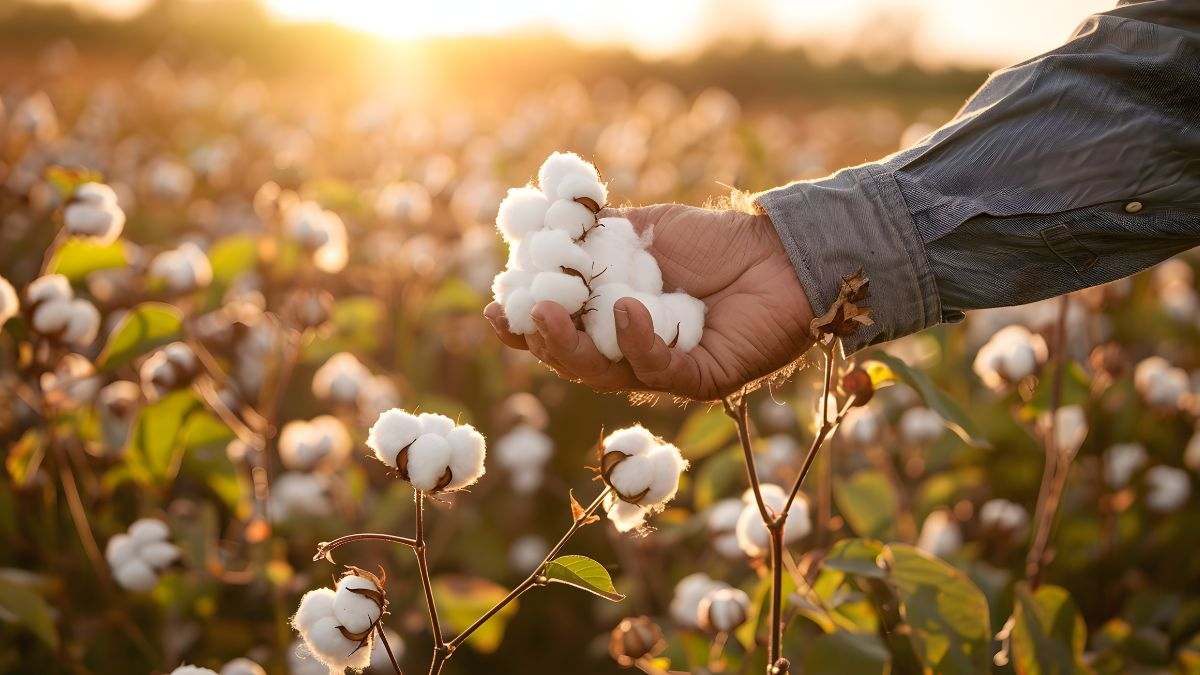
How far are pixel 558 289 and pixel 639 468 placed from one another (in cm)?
24

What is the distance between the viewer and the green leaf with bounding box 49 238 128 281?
1.70m

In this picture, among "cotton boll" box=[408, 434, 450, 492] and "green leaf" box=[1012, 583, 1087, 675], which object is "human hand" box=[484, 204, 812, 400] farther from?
"green leaf" box=[1012, 583, 1087, 675]

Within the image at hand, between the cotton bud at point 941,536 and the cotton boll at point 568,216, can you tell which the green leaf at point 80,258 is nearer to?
the cotton boll at point 568,216

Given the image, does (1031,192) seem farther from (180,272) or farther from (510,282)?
(180,272)

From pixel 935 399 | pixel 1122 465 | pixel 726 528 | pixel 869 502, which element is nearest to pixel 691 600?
pixel 726 528

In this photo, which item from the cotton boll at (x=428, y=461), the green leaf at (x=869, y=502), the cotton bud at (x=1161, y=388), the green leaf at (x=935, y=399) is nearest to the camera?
the cotton boll at (x=428, y=461)

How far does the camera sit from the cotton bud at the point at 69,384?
169 centimetres

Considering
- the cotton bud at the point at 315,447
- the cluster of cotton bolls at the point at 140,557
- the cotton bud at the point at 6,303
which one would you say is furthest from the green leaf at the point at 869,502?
the cotton bud at the point at 6,303

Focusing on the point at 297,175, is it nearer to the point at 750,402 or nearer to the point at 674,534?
the point at 674,534

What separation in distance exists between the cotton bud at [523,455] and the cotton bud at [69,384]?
951 millimetres

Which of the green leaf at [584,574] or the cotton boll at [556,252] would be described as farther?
the cotton boll at [556,252]

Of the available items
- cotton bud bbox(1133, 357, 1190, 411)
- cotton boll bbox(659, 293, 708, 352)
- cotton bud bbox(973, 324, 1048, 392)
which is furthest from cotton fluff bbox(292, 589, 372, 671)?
cotton bud bbox(1133, 357, 1190, 411)

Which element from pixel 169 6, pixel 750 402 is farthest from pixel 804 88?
pixel 750 402

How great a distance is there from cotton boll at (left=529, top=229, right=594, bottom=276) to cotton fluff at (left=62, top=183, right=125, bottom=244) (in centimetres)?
94
